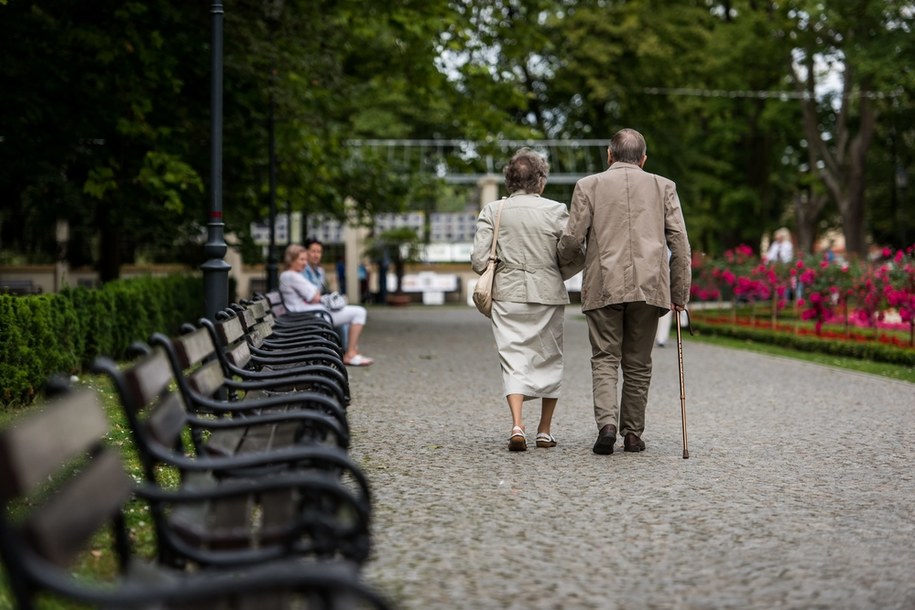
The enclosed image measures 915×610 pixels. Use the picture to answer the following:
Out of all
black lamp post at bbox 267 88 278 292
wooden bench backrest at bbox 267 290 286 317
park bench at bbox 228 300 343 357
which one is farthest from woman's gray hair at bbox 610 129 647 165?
black lamp post at bbox 267 88 278 292

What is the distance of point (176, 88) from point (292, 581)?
14891 millimetres

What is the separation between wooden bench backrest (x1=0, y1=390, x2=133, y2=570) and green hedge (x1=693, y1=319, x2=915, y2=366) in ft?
45.8

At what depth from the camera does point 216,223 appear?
11.2m

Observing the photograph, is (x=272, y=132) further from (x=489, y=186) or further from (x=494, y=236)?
(x=489, y=186)

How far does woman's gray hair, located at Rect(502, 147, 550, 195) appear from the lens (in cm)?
848

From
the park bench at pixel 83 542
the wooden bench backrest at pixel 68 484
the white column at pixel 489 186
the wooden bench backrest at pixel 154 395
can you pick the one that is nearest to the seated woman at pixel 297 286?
the wooden bench backrest at pixel 154 395

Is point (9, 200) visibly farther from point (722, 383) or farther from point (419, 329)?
point (722, 383)

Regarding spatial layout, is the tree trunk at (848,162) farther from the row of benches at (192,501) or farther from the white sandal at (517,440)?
the row of benches at (192,501)

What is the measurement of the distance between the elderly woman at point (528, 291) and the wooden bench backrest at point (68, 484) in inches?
195

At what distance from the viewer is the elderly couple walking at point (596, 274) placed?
810 centimetres

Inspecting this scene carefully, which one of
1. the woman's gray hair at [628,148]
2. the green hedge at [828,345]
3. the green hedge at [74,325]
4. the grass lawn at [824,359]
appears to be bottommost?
the grass lawn at [824,359]

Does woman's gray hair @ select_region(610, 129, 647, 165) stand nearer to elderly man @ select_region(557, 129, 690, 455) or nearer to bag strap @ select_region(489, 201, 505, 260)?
elderly man @ select_region(557, 129, 690, 455)

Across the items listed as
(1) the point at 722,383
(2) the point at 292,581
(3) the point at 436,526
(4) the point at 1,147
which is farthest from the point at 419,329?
(2) the point at 292,581

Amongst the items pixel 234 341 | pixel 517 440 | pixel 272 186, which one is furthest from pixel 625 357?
pixel 272 186
